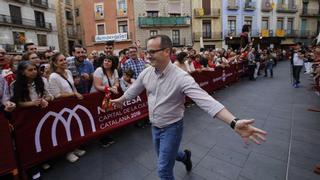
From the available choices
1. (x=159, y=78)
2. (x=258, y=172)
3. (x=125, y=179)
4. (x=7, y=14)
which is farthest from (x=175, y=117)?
(x=7, y=14)

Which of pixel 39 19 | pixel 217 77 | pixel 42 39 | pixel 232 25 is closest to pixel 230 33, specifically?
pixel 232 25

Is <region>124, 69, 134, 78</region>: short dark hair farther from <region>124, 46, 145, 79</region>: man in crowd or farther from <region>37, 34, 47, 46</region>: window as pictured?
<region>37, 34, 47, 46</region>: window

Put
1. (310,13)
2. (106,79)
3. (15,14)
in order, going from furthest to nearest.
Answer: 1. (310,13)
2. (15,14)
3. (106,79)

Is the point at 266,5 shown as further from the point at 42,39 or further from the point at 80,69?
the point at 80,69

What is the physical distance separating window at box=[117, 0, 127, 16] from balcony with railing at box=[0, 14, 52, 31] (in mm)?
9675

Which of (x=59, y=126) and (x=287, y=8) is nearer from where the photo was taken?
(x=59, y=126)

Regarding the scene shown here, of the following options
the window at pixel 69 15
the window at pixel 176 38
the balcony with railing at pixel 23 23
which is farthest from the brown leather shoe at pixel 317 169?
the window at pixel 69 15

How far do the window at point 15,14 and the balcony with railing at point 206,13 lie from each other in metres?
22.1

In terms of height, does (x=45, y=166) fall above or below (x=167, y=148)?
below

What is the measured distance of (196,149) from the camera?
3891mm

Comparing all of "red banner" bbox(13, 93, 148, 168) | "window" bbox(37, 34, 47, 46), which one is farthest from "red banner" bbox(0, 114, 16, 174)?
"window" bbox(37, 34, 47, 46)

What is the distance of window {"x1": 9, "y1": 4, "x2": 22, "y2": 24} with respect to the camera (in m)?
24.7

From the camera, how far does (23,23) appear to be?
25844 mm

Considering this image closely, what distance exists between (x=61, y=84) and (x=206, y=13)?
30.3 metres
